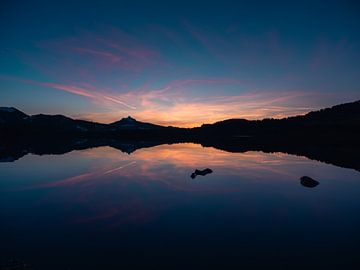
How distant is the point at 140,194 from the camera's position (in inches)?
1011

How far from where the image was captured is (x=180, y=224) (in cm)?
1691

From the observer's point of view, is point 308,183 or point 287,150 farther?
point 287,150

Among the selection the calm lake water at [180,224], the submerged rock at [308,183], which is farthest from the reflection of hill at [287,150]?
the calm lake water at [180,224]

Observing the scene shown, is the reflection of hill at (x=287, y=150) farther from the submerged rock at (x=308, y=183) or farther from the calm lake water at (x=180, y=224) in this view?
the calm lake water at (x=180, y=224)

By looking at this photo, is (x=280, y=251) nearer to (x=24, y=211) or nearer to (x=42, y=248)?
(x=42, y=248)

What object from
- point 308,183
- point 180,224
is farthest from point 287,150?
point 180,224

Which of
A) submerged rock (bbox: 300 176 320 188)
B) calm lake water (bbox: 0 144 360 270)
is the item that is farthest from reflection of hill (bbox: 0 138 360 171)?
calm lake water (bbox: 0 144 360 270)

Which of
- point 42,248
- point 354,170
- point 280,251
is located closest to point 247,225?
point 280,251

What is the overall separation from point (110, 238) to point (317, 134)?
588ft

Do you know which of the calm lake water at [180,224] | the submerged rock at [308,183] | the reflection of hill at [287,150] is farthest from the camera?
the reflection of hill at [287,150]

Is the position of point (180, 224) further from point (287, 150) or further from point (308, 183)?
point (287, 150)

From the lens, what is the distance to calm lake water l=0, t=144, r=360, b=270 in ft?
39.5

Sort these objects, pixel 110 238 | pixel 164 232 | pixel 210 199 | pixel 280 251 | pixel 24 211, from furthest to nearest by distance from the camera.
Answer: pixel 210 199
pixel 24 211
pixel 164 232
pixel 110 238
pixel 280 251

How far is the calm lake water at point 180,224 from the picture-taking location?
12.0 metres
